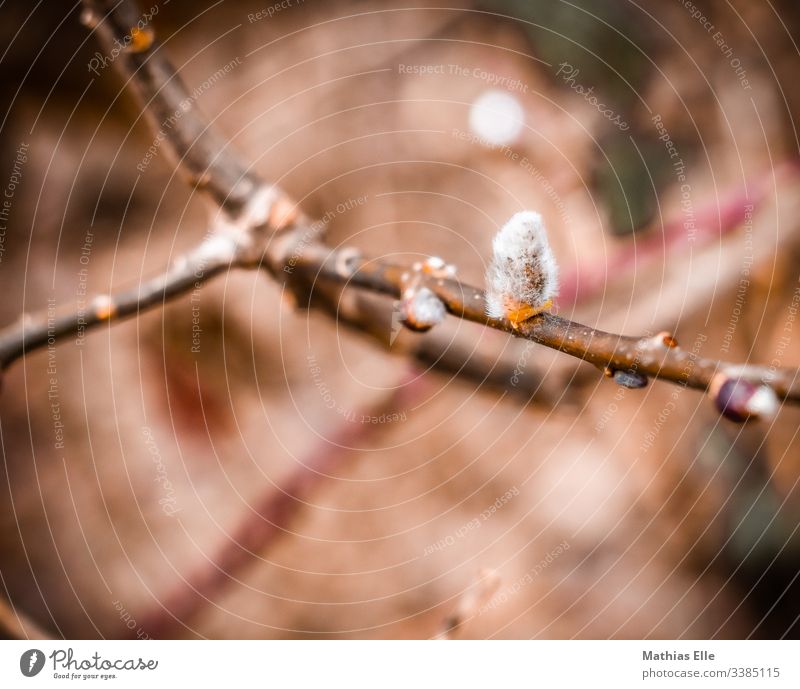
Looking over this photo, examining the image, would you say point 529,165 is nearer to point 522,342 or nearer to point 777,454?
point 522,342

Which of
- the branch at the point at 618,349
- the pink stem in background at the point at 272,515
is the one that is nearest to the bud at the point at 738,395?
the branch at the point at 618,349

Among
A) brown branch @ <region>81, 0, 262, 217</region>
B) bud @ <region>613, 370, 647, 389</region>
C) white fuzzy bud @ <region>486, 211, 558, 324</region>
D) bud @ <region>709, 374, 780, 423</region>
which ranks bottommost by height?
bud @ <region>709, 374, 780, 423</region>

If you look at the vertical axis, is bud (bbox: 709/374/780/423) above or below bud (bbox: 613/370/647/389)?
below

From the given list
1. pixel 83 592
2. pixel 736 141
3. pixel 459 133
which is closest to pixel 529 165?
pixel 459 133

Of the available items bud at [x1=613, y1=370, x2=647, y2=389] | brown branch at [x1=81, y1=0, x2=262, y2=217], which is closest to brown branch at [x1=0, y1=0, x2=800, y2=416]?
brown branch at [x1=81, y1=0, x2=262, y2=217]

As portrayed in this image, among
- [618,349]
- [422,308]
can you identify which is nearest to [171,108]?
[422,308]

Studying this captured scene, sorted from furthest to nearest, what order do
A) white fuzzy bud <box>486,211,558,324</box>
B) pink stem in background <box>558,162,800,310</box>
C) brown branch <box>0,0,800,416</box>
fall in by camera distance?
pink stem in background <box>558,162,800,310</box>
brown branch <box>0,0,800,416</box>
white fuzzy bud <box>486,211,558,324</box>

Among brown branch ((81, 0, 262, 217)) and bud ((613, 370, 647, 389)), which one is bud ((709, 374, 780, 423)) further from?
brown branch ((81, 0, 262, 217))
